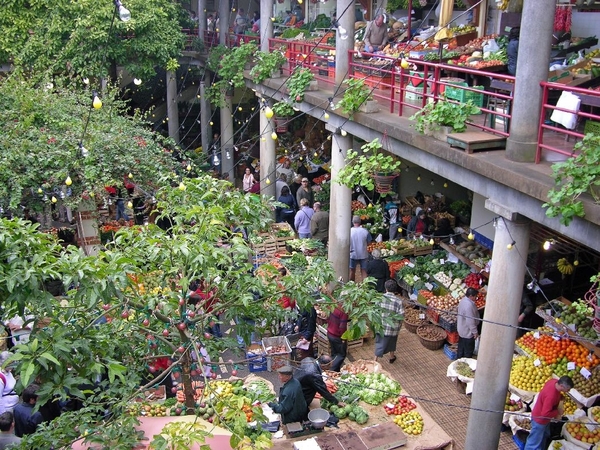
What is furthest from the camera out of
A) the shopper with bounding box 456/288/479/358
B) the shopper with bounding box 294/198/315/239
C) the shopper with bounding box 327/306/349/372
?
the shopper with bounding box 294/198/315/239

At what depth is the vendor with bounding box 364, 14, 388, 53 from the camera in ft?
46.5

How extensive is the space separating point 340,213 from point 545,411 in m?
5.64

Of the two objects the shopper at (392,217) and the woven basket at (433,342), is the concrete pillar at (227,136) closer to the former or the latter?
the shopper at (392,217)

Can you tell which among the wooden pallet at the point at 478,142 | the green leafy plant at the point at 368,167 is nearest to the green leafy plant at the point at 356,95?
the green leafy plant at the point at 368,167

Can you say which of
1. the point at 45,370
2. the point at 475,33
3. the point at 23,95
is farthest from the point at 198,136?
the point at 45,370

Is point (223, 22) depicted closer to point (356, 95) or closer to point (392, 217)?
point (392, 217)

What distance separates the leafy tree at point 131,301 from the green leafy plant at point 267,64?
30.2ft

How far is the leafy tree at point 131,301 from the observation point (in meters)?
4.58

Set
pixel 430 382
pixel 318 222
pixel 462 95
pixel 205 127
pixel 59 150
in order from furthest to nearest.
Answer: pixel 205 127 → pixel 318 222 → pixel 59 150 → pixel 430 382 → pixel 462 95

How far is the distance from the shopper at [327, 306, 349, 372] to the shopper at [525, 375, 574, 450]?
10.7 feet

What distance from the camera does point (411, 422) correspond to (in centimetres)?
818

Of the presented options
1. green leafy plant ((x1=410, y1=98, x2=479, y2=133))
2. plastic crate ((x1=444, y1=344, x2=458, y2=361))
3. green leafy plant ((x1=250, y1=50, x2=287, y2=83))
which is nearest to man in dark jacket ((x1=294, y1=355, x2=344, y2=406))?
green leafy plant ((x1=410, y1=98, x2=479, y2=133))

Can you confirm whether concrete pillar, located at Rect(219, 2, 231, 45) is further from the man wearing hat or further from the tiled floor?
the man wearing hat

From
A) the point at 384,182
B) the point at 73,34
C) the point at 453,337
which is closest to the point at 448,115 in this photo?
the point at 384,182
